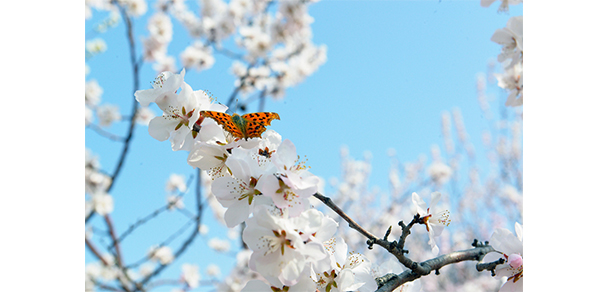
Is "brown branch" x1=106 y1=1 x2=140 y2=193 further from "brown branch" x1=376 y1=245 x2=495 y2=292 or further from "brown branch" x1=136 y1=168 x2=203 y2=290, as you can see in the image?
"brown branch" x1=376 y1=245 x2=495 y2=292

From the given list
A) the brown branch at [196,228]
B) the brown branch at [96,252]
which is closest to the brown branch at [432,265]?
the brown branch at [196,228]

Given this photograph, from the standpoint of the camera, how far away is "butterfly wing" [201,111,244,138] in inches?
21.8

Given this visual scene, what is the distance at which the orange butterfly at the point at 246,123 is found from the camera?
0.56 m

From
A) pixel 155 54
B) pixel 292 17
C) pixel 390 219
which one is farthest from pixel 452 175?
pixel 155 54

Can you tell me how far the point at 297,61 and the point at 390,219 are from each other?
6.99 ft

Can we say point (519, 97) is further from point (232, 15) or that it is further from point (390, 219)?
point (390, 219)

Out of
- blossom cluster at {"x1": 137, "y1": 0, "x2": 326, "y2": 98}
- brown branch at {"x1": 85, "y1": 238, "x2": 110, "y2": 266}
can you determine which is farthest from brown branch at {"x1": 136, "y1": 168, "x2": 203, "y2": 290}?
blossom cluster at {"x1": 137, "y1": 0, "x2": 326, "y2": 98}

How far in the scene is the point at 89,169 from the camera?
8.30 ft

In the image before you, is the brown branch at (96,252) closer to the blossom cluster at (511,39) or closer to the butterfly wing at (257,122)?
the butterfly wing at (257,122)

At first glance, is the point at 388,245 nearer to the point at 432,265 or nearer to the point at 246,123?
the point at 432,265

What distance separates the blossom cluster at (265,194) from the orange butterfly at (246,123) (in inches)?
0.5

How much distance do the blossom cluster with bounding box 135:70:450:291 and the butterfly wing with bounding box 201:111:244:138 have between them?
1cm

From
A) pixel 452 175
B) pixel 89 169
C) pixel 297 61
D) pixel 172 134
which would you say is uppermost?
pixel 297 61
